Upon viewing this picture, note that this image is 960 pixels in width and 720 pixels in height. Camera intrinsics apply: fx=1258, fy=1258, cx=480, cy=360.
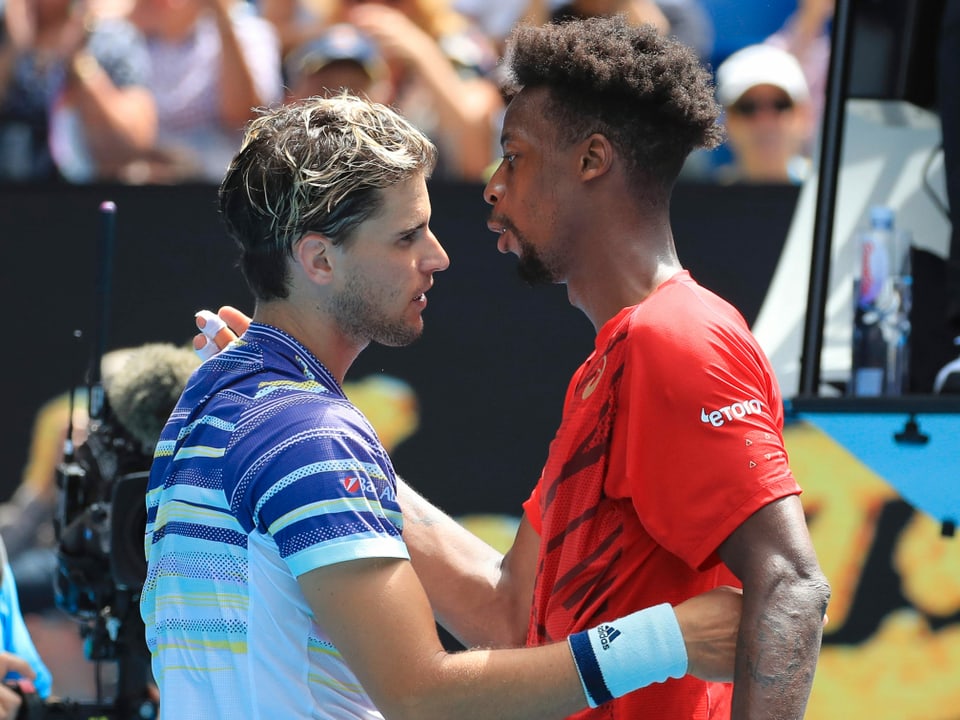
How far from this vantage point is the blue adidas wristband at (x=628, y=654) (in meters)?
1.58

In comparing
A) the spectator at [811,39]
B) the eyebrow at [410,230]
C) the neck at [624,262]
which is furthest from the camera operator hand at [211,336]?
the spectator at [811,39]

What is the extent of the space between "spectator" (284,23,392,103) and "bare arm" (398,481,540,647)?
8.73ft

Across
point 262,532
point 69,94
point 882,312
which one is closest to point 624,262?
point 262,532

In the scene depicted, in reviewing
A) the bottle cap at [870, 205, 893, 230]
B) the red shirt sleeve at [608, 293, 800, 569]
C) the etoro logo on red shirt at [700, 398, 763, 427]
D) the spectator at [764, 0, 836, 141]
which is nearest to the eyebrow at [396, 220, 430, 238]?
the red shirt sleeve at [608, 293, 800, 569]

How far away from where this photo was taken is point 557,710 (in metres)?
1.57

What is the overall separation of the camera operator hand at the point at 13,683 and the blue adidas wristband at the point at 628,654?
235 centimetres

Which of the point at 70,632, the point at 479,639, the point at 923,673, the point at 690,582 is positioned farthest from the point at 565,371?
the point at 690,582

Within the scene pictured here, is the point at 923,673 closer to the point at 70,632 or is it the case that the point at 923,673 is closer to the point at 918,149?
the point at 918,149

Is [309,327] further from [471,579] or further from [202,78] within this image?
[202,78]

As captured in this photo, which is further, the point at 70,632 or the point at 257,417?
the point at 70,632

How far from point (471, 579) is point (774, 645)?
0.78 meters

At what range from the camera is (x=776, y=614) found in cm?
167

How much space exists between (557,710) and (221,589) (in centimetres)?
45

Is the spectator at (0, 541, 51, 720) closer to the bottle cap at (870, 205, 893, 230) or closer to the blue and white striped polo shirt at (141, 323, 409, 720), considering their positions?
the blue and white striped polo shirt at (141, 323, 409, 720)
